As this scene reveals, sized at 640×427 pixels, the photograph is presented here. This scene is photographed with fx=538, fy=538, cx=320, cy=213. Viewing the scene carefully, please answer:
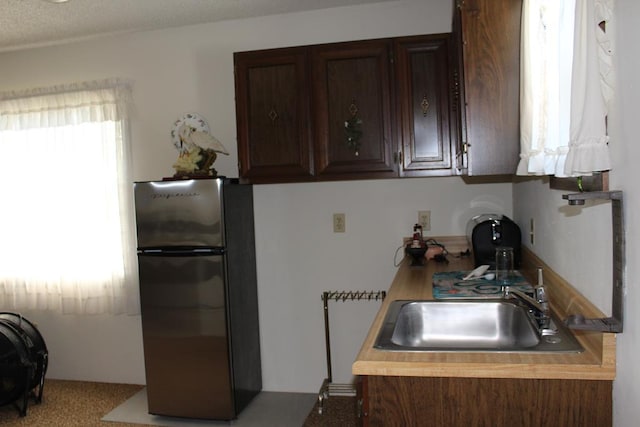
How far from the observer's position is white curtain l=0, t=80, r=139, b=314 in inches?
147

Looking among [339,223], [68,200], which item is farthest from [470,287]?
[68,200]

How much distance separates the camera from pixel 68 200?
3.83 meters

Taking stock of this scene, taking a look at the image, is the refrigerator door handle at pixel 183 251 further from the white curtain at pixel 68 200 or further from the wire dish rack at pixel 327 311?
the wire dish rack at pixel 327 311

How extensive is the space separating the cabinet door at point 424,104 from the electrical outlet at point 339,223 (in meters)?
0.71

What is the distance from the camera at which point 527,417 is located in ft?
4.51

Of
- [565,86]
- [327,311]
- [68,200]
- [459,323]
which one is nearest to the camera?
[565,86]

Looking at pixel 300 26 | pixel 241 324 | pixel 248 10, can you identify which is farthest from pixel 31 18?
pixel 241 324

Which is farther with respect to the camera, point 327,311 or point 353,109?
point 327,311

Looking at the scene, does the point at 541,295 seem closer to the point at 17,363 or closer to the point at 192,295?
the point at 192,295

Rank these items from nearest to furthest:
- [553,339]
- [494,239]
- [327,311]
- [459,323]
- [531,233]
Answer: [553,339]
[459,323]
[531,233]
[494,239]
[327,311]

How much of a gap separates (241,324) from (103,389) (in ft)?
4.26

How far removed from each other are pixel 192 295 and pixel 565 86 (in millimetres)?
2401

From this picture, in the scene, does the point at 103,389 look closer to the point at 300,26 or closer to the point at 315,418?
the point at 315,418

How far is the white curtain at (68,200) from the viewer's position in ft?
12.2
